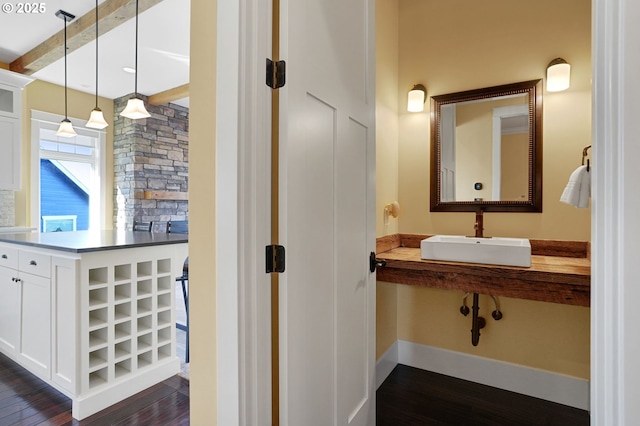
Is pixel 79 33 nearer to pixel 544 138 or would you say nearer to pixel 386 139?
pixel 386 139

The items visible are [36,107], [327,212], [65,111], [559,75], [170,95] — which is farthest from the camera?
[170,95]

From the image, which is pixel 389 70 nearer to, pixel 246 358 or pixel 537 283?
pixel 537 283

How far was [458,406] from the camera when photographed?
2.04 m

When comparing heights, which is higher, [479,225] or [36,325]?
[479,225]

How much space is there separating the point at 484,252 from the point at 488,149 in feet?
2.73

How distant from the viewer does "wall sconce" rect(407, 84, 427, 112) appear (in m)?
2.48

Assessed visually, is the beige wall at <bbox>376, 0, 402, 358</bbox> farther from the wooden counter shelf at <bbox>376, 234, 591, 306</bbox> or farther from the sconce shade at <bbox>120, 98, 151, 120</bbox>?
the sconce shade at <bbox>120, 98, 151, 120</bbox>

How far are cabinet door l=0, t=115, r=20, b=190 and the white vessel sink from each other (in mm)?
4462

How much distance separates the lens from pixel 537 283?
168 cm

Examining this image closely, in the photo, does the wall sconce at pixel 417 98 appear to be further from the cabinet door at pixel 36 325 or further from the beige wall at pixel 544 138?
the cabinet door at pixel 36 325

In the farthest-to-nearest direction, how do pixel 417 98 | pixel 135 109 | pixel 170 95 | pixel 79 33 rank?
pixel 170 95 → pixel 79 33 → pixel 135 109 → pixel 417 98

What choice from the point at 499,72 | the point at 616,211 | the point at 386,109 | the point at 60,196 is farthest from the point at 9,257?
the point at 499,72

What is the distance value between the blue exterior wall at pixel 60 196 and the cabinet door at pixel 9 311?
2791 mm

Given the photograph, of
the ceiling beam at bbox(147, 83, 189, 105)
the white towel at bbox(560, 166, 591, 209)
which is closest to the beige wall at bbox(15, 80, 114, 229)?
the ceiling beam at bbox(147, 83, 189, 105)
